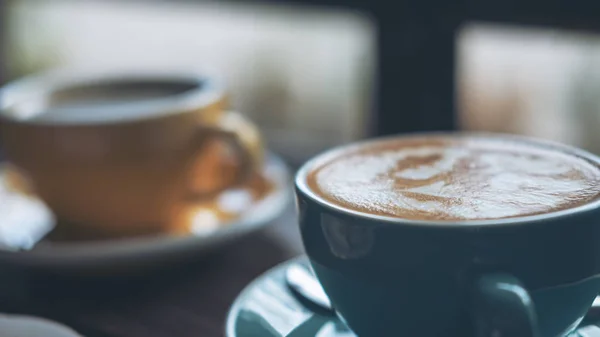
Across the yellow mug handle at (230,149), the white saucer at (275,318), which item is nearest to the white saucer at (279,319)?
the white saucer at (275,318)

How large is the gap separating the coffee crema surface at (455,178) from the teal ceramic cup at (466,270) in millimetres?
17

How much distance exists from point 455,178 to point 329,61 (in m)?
0.78

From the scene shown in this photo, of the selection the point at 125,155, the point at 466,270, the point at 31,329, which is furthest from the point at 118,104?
the point at 466,270

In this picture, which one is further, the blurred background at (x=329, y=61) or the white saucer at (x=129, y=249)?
the blurred background at (x=329, y=61)

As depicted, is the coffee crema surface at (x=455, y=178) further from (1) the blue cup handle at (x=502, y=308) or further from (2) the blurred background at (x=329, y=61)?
(2) the blurred background at (x=329, y=61)

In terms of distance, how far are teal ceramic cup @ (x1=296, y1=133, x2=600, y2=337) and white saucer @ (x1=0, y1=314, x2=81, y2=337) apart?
15 cm

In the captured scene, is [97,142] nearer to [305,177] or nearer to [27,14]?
[305,177]

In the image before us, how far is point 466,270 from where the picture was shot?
1.10 feet

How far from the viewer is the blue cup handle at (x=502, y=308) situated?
1.03 feet

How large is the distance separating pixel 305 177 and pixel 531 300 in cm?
14

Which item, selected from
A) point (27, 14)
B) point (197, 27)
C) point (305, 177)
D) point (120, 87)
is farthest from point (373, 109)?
point (27, 14)

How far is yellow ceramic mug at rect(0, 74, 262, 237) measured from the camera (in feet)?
1.86

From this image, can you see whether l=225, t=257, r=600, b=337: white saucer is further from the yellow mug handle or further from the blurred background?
the blurred background

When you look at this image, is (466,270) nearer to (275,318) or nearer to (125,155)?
(275,318)
